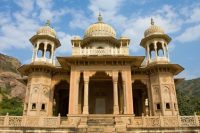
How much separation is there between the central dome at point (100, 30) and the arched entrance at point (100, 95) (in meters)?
6.31

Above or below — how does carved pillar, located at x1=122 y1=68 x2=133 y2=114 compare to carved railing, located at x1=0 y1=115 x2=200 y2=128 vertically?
above

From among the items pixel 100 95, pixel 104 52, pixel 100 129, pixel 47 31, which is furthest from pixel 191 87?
pixel 100 129

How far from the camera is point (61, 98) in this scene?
1175 inches

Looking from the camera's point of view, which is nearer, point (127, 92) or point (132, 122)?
point (132, 122)

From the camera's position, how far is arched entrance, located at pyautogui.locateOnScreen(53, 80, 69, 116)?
28139 mm

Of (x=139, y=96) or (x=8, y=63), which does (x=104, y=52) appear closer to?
(x=139, y=96)

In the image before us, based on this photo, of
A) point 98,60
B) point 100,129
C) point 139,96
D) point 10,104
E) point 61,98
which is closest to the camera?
point 100,129

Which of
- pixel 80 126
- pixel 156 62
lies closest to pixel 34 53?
pixel 80 126

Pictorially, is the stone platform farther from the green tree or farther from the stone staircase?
the green tree

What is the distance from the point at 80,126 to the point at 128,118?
15.4ft

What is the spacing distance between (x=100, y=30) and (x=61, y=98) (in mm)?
10374

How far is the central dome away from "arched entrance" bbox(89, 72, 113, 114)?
Result: 6307mm

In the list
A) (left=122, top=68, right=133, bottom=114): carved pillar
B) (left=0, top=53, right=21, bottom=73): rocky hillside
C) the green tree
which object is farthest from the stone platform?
(left=0, top=53, right=21, bottom=73): rocky hillside

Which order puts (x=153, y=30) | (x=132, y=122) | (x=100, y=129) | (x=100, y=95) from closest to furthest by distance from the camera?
(x=100, y=129) < (x=132, y=122) < (x=100, y=95) < (x=153, y=30)
